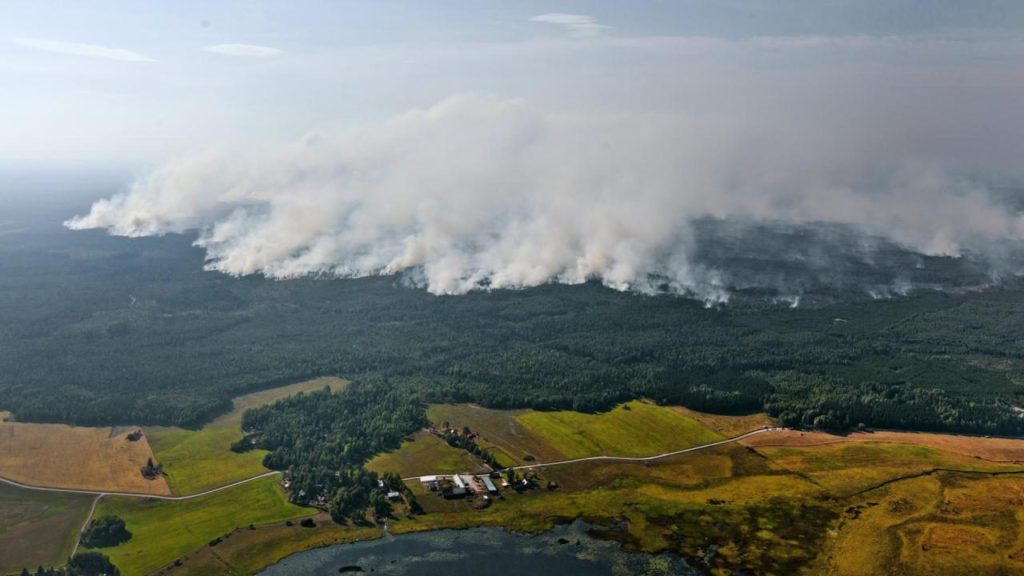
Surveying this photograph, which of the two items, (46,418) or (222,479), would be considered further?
(46,418)

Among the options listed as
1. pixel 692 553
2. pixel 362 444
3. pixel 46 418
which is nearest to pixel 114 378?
pixel 46 418

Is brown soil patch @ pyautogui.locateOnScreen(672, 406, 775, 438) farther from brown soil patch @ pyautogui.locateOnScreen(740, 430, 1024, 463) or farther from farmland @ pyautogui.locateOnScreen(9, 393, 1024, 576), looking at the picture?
brown soil patch @ pyautogui.locateOnScreen(740, 430, 1024, 463)

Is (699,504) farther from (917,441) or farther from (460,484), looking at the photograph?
(917,441)

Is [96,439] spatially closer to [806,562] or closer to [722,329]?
[806,562]

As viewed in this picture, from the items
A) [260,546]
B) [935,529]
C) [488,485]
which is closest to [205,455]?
[260,546]

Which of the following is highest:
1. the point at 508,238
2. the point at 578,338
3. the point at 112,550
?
the point at 508,238
